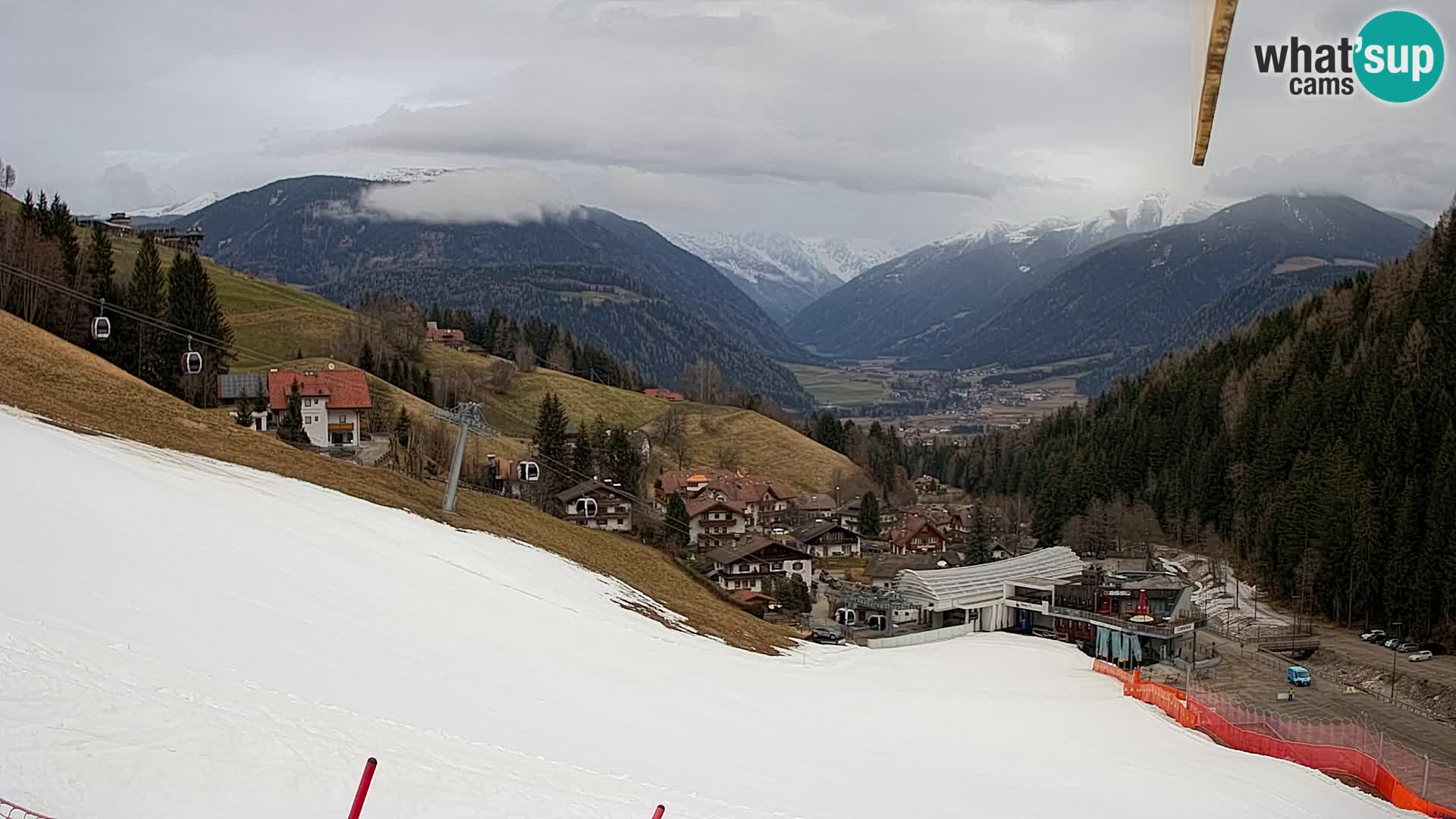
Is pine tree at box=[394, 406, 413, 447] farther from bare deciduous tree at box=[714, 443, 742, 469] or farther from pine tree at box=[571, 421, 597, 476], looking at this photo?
bare deciduous tree at box=[714, 443, 742, 469]

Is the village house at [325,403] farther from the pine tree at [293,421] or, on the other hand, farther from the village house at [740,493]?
the village house at [740,493]

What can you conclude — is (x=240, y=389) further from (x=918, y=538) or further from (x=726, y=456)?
(x=918, y=538)

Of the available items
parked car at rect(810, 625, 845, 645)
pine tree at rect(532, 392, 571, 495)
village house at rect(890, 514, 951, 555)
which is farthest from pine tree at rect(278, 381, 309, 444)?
village house at rect(890, 514, 951, 555)

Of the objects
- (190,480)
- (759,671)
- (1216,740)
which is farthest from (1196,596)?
(190,480)

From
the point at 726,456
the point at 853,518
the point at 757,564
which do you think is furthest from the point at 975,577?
the point at 726,456

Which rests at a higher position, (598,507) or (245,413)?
(245,413)

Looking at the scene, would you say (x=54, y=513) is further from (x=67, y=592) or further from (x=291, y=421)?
(x=291, y=421)

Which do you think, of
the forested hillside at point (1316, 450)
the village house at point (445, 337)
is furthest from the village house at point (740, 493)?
the village house at point (445, 337)
